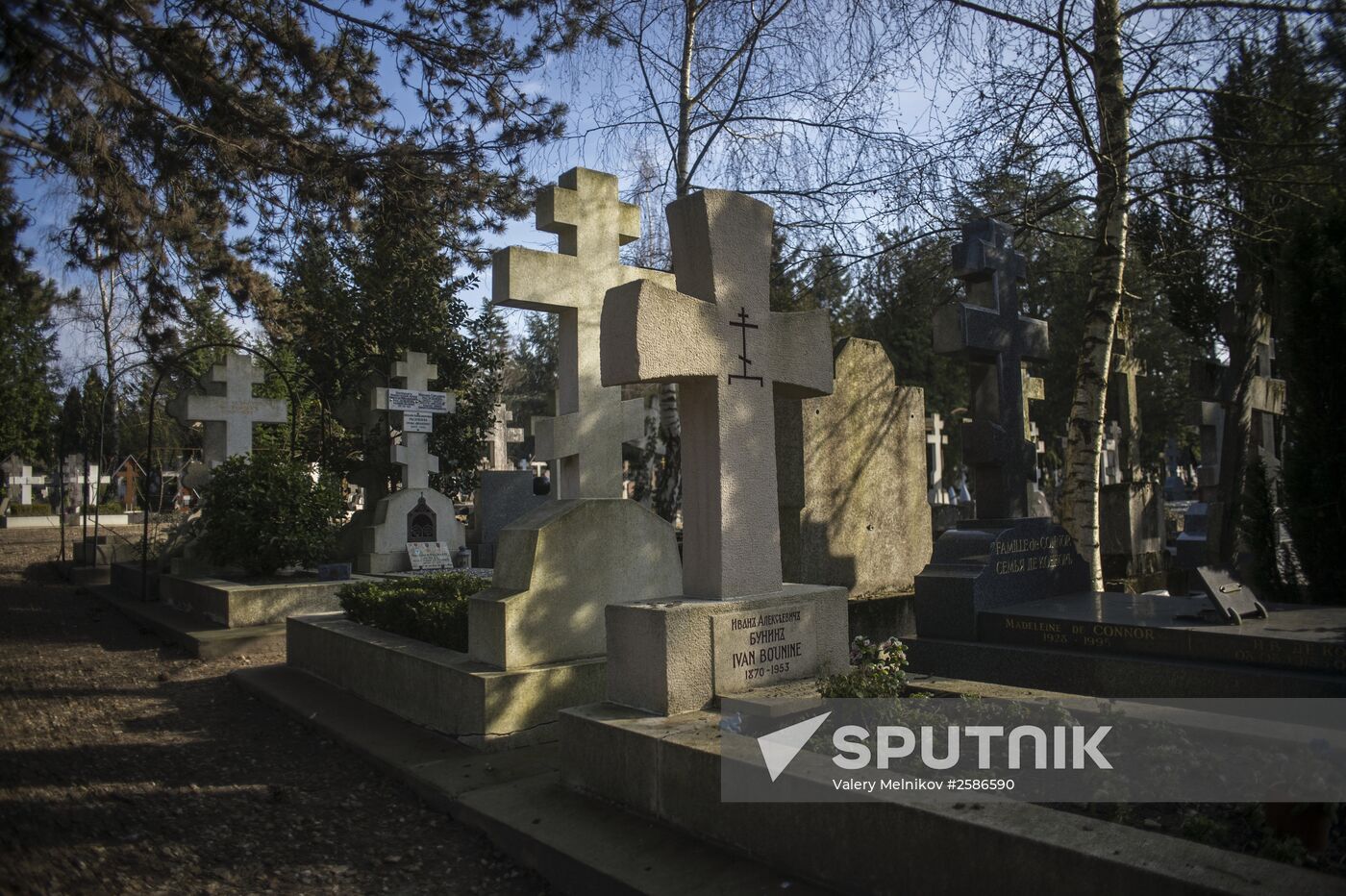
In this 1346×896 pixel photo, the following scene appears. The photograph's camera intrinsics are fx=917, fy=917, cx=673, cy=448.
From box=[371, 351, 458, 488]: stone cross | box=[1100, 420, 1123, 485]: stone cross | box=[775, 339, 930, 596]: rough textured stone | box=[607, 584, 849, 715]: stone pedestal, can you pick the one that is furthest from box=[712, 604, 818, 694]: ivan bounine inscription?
box=[1100, 420, 1123, 485]: stone cross

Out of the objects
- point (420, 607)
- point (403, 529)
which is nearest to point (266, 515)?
point (403, 529)

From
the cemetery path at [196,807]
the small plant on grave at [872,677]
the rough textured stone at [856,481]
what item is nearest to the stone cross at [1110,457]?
the rough textured stone at [856,481]

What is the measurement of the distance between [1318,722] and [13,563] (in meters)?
23.3

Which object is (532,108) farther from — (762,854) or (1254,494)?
(1254,494)

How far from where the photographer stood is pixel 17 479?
40688 mm

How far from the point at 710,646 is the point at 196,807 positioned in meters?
2.93

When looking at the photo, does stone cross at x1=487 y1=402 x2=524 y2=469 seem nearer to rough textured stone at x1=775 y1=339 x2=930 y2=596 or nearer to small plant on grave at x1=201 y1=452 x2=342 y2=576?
small plant on grave at x1=201 y1=452 x2=342 y2=576

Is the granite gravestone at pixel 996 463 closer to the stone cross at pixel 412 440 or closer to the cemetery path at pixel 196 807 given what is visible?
the cemetery path at pixel 196 807

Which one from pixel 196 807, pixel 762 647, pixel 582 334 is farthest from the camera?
pixel 582 334

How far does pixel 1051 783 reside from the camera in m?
3.60

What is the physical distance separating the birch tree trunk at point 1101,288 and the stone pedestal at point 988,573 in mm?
1398

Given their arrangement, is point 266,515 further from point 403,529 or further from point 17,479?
point 17,479

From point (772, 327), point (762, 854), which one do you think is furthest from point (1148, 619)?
point (762, 854)

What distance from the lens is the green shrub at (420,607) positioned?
6719mm
